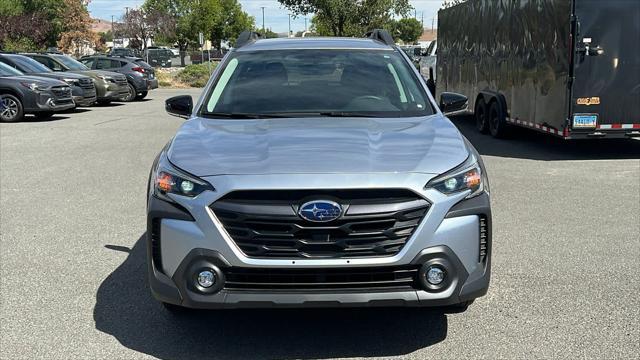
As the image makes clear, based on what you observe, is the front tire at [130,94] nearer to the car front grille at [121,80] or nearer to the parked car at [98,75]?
the car front grille at [121,80]

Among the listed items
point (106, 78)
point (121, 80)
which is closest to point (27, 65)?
point (106, 78)

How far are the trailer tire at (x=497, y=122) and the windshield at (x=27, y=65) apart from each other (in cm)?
1245

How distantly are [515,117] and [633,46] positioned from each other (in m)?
2.57

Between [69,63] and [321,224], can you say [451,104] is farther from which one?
[69,63]

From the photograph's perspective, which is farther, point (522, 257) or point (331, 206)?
point (522, 257)

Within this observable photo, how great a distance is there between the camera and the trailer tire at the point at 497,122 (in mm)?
13023

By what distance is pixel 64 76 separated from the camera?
61.9 ft

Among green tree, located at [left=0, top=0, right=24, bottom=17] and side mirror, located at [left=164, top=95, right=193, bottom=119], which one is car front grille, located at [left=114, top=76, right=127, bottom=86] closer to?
side mirror, located at [left=164, top=95, right=193, bottom=119]

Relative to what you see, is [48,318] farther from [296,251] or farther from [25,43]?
[25,43]

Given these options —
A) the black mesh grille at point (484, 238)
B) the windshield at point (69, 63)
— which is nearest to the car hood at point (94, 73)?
the windshield at point (69, 63)

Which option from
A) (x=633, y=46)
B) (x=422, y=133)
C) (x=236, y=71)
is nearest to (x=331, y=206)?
(x=422, y=133)

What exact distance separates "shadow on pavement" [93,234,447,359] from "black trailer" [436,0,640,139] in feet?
23.4

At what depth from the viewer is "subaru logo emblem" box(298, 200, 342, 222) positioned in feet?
11.0

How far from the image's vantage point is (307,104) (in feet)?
15.4
